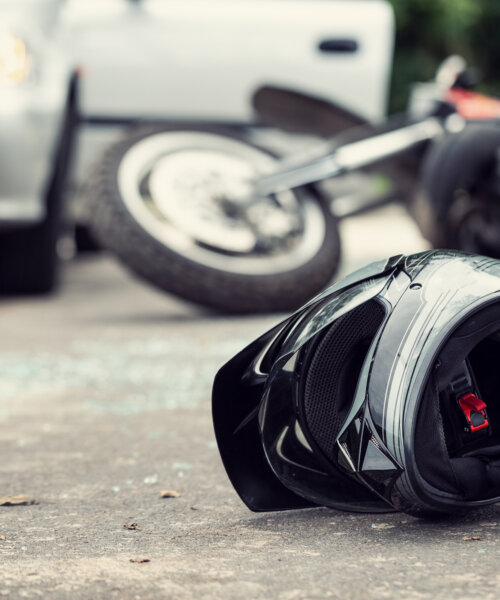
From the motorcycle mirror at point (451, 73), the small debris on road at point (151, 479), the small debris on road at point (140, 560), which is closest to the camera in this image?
the small debris on road at point (140, 560)

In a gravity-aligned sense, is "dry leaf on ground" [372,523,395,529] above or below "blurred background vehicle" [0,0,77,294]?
below

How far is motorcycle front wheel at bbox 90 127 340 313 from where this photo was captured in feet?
13.4

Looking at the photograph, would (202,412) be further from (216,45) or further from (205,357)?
(216,45)

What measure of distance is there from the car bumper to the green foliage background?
440 inches

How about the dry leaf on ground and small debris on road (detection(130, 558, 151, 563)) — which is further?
the dry leaf on ground

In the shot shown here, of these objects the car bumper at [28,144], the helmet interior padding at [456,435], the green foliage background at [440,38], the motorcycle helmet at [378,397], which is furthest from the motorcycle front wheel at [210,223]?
the green foliage background at [440,38]

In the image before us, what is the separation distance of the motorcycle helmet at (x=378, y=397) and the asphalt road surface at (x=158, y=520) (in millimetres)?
Result: 87

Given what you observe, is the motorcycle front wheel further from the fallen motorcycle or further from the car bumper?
the car bumper

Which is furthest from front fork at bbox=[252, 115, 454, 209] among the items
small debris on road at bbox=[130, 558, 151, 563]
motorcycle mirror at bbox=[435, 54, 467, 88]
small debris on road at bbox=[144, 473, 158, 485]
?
small debris on road at bbox=[130, 558, 151, 563]

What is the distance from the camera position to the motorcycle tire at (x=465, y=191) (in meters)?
4.02

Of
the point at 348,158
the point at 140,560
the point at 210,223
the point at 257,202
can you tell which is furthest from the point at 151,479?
the point at 348,158

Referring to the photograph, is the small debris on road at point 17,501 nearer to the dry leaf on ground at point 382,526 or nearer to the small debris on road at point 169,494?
the small debris on road at point 169,494

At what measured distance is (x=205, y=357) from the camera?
11.4 feet

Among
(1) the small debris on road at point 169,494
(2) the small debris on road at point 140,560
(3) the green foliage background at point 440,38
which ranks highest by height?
(3) the green foliage background at point 440,38
